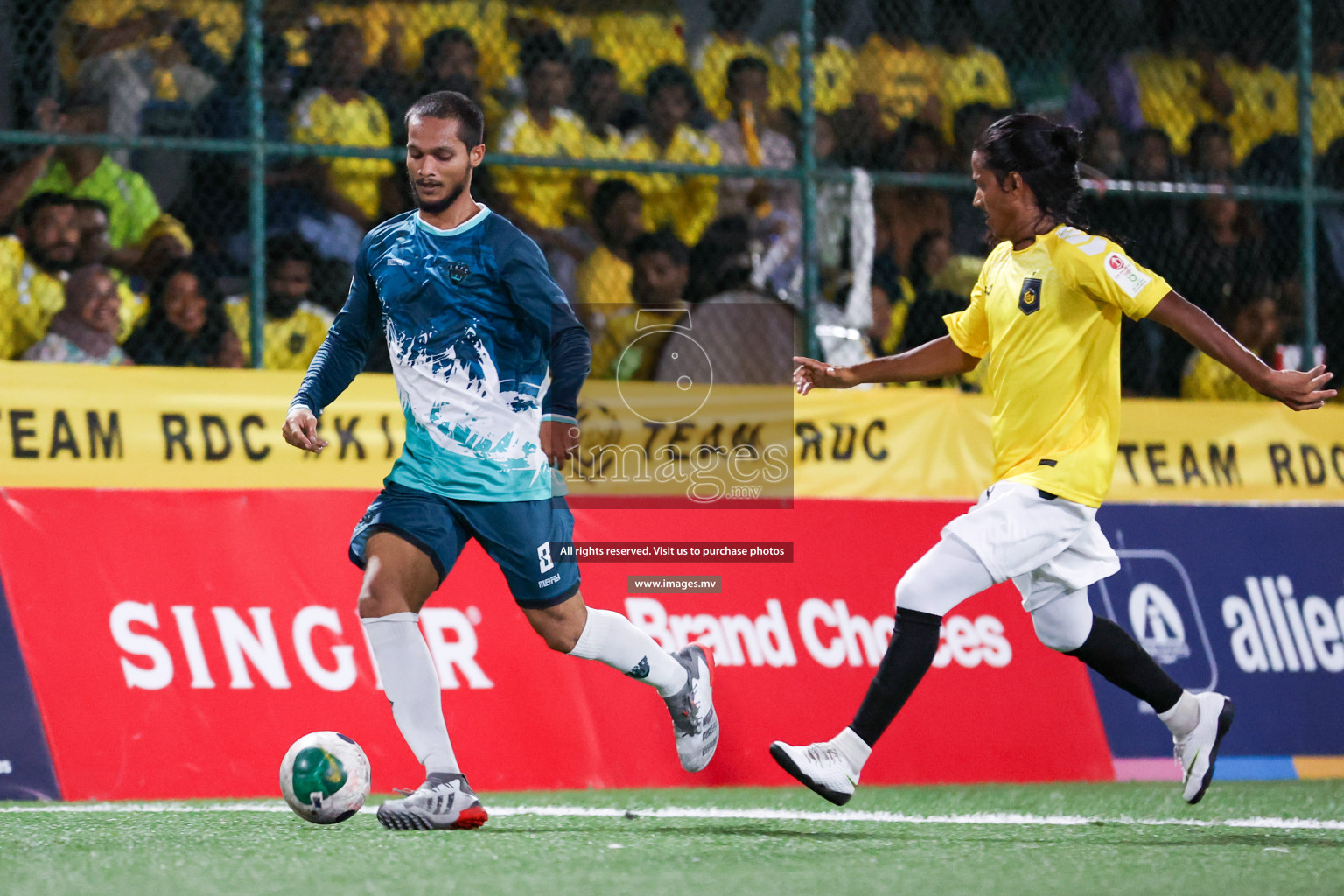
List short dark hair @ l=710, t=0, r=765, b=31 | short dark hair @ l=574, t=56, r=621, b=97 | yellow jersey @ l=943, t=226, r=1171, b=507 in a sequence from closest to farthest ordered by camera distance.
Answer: yellow jersey @ l=943, t=226, r=1171, b=507 < short dark hair @ l=574, t=56, r=621, b=97 < short dark hair @ l=710, t=0, r=765, b=31

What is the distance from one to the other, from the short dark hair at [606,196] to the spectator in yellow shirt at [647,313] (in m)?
0.25

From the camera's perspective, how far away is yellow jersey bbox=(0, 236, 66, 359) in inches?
303

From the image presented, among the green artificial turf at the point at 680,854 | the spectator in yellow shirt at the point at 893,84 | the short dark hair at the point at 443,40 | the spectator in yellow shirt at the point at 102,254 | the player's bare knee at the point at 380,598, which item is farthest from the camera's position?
the spectator in yellow shirt at the point at 893,84

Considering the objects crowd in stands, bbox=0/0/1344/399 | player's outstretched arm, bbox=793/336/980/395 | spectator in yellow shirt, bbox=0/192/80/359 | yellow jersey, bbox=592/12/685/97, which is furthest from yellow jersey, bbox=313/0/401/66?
player's outstretched arm, bbox=793/336/980/395

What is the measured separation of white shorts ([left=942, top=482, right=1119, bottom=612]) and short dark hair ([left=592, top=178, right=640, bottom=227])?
422 centimetres

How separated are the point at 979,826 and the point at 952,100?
6.10 meters

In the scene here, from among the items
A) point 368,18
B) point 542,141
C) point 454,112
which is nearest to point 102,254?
point 368,18

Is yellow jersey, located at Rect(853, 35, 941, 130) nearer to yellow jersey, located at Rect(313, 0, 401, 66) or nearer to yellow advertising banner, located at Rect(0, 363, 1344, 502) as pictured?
yellow advertising banner, located at Rect(0, 363, 1344, 502)

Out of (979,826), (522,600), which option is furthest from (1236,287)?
(522,600)

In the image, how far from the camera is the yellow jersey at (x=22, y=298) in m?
7.70

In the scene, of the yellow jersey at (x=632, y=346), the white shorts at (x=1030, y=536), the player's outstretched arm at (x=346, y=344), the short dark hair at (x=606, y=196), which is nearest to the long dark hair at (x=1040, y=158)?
the white shorts at (x=1030, y=536)

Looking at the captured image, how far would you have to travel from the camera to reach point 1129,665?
5.38 metres

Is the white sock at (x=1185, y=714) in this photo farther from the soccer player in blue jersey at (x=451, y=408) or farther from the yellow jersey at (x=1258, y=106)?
the yellow jersey at (x=1258, y=106)

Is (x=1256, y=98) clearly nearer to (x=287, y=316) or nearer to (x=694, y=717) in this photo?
(x=287, y=316)
